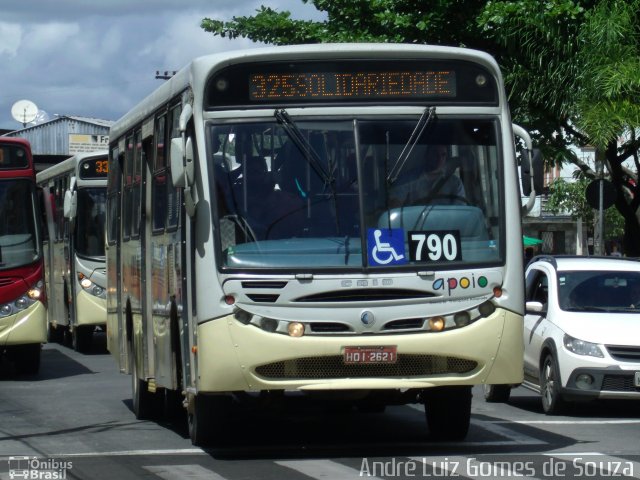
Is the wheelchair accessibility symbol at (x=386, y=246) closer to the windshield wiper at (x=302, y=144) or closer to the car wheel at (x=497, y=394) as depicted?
the windshield wiper at (x=302, y=144)

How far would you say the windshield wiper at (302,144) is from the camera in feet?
35.3

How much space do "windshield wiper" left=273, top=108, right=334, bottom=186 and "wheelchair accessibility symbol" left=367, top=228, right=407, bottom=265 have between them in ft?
1.61

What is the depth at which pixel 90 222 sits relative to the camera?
1011 inches

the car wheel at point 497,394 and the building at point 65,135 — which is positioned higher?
the building at point 65,135

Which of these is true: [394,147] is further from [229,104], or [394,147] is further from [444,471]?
[444,471]

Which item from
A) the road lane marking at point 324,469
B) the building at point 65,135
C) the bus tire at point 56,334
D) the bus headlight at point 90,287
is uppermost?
the building at point 65,135

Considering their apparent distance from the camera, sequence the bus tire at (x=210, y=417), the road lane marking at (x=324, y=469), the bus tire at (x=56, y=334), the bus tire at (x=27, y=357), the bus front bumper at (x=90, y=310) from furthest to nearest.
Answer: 1. the bus tire at (x=56, y=334)
2. the bus front bumper at (x=90, y=310)
3. the bus tire at (x=27, y=357)
4. the bus tire at (x=210, y=417)
5. the road lane marking at (x=324, y=469)

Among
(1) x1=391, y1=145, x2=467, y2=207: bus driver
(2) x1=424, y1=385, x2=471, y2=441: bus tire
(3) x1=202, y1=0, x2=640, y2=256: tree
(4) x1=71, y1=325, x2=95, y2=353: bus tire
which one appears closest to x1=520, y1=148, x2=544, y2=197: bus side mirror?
(1) x1=391, y1=145, x2=467, y2=207: bus driver

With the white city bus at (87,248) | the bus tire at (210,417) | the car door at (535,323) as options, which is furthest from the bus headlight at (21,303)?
the bus tire at (210,417)

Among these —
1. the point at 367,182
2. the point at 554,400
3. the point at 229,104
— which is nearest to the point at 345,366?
the point at 367,182

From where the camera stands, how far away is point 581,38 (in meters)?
25.0

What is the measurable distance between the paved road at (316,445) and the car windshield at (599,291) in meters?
1.08

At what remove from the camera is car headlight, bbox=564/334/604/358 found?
14.4 meters

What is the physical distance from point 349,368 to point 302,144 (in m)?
1.67
